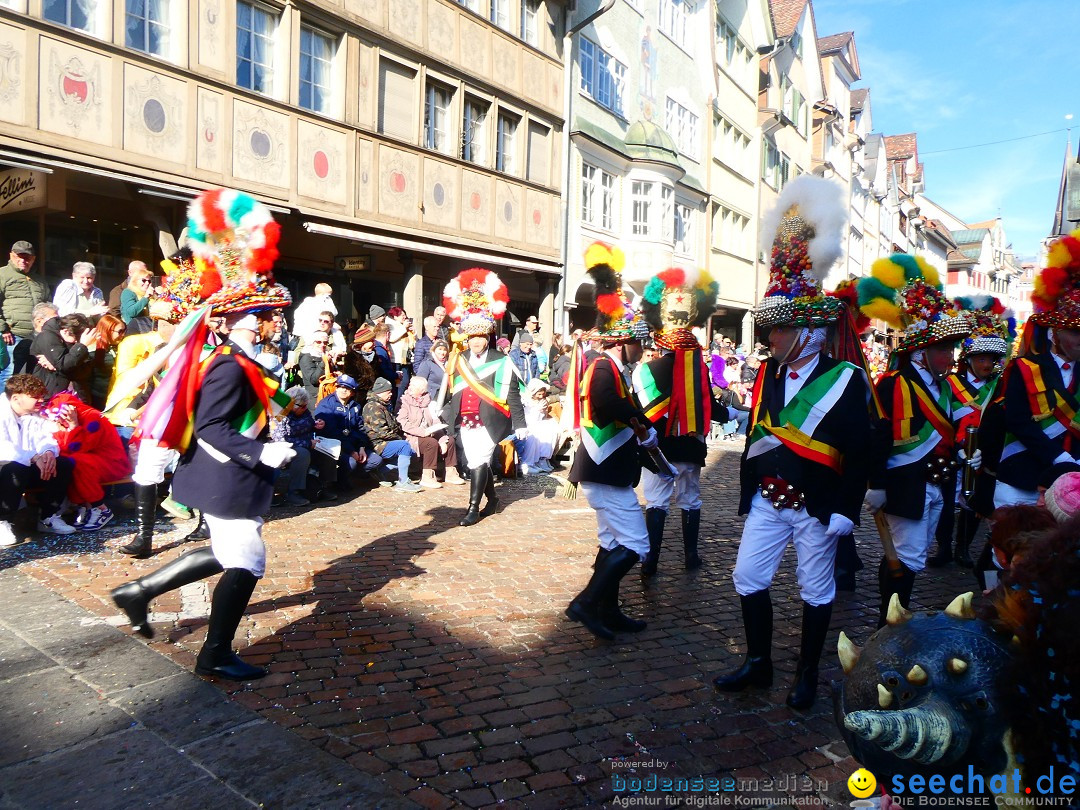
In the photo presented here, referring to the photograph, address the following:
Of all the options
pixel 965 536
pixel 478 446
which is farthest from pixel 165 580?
pixel 965 536

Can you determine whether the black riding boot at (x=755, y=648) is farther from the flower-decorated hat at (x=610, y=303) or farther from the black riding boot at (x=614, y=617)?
the flower-decorated hat at (x=610, y=303)

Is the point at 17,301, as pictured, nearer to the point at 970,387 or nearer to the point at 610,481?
the point at 610,481

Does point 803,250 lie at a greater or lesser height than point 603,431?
greater

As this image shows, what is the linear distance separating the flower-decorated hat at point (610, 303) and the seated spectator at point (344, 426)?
424cm

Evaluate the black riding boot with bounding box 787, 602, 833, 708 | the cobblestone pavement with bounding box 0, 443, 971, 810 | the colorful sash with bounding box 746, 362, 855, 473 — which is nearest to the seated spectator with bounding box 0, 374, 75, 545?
the cobblestone pavement with bounding box 0, 443, 971, 810

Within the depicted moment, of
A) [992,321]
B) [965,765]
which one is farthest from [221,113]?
[965,765]

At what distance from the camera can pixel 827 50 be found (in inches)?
1843

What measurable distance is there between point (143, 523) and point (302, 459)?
8.00 feet

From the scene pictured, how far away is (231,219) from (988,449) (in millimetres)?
4728

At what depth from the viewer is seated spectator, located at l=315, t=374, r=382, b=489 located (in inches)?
364

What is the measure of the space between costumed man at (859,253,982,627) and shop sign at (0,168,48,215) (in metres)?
9.56

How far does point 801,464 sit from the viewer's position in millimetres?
4000

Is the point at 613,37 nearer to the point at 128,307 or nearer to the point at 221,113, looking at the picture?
the point at 221,113

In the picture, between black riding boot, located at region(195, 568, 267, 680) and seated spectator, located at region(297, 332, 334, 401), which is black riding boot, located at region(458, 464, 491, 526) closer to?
seated spectator, located at region(297, 332, 334, 401)
